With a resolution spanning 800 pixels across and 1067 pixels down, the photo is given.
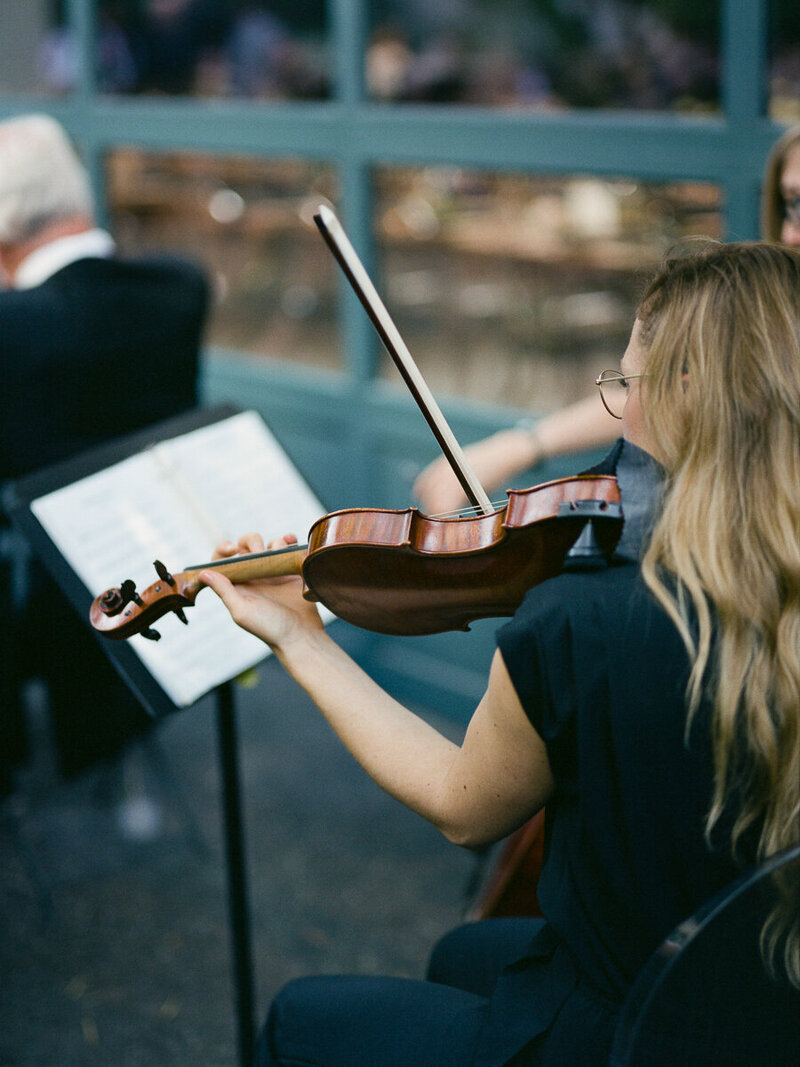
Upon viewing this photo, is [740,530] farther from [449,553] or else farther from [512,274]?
[512,274]

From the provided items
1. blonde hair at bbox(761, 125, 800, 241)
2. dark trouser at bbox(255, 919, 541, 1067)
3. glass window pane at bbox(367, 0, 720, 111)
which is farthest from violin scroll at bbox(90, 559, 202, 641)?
glass window pane at bbox(367, 0, 720, 111)

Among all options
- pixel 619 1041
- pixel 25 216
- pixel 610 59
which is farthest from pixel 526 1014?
pixel 610 59

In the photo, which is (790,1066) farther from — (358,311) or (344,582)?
(358,311)

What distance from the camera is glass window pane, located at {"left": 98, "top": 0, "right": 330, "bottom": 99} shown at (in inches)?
141

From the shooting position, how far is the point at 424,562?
1215 mm

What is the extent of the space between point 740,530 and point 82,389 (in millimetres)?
1737

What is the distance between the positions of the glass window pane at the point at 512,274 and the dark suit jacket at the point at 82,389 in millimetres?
946

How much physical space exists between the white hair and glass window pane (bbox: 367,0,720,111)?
99 centimetres

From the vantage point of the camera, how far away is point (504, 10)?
12.2 ft

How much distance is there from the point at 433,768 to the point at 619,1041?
1.03 feet

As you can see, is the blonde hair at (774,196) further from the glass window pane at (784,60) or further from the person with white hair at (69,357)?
the person with white hair at (69,357)

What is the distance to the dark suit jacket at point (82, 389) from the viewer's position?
2.33 meters

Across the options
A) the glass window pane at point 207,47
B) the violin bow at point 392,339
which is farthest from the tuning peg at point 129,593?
the glass window pane at point 207,47

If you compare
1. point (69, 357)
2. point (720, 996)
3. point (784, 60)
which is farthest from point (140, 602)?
point (784, 60)
